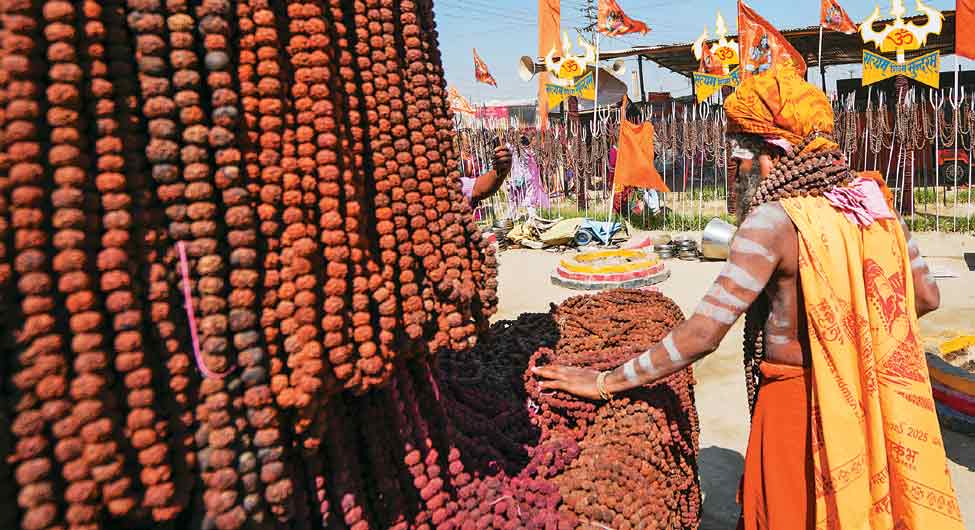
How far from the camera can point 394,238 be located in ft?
4.70

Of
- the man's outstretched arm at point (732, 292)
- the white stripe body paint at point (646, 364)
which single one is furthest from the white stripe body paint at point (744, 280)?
the white stripe body paint at point (646, 364)

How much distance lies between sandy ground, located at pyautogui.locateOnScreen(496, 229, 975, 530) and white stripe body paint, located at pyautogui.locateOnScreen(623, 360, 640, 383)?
5.34 ft

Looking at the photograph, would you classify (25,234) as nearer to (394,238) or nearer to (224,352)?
(224,352)

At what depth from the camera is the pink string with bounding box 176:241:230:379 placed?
1.08m

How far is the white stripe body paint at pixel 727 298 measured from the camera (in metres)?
1.83

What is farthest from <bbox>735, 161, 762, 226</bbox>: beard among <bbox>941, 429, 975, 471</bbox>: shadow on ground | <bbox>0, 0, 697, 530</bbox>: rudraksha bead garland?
<bbox>941, 429, 975, 471</bbox>: shadow on ground

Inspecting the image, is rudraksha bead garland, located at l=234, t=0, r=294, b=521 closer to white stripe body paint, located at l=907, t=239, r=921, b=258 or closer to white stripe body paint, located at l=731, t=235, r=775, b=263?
white stripe body paint, located at l=731, t=235, r=775, b=263

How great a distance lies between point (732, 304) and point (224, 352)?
1.36 meters

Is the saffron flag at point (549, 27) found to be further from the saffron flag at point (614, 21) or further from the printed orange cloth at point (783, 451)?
the printed orange cloth at point (783, 451)

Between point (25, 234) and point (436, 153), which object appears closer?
point (25, 234)

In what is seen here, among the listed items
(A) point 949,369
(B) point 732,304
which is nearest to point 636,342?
(B) point 732,304

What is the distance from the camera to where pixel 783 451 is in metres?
1.98

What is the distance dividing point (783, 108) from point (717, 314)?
0.62 meters

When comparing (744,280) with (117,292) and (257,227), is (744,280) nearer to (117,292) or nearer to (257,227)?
(257,227)
